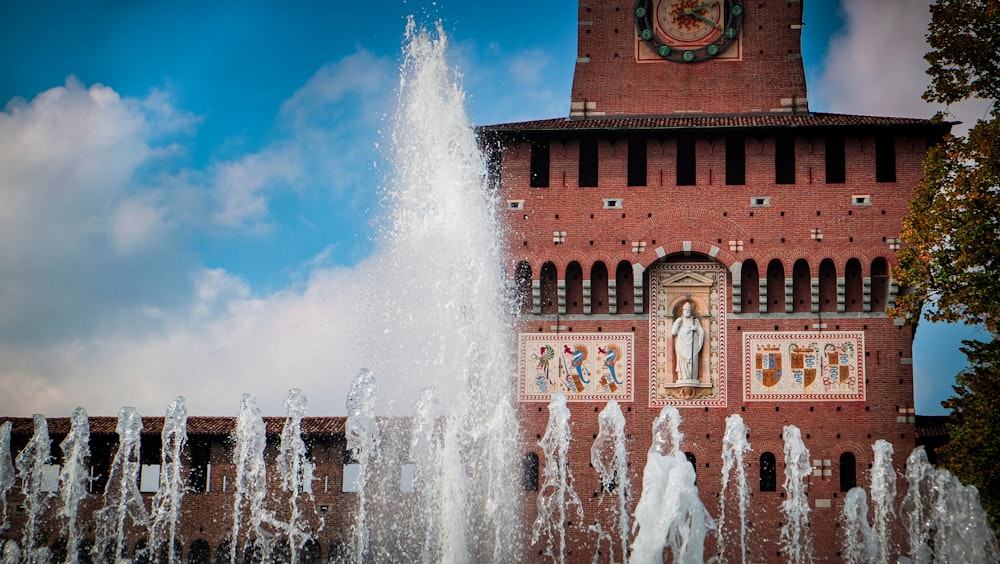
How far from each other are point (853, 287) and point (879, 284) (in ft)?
1.69

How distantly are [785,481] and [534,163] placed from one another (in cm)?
839

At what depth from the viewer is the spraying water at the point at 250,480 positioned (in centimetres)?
3064

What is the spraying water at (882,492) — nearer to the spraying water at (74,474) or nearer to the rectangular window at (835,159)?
the rectangular window at (835,159)

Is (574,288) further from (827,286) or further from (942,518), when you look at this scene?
(942,518)

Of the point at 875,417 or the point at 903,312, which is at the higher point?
the point at 903,312

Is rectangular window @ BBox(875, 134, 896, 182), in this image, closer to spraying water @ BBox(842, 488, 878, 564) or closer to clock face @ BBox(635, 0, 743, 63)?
clock face @ BBox(635, 0, 743, 63)

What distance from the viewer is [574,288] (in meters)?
30.5

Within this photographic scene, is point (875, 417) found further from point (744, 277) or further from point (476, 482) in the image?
point (476, 482)

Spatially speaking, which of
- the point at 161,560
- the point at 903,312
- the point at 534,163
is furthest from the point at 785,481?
the point at 161,560

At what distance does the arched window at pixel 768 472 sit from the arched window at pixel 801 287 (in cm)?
306

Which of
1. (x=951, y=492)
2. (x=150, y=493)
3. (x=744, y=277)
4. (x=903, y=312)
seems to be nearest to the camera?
(x=951, y=492)

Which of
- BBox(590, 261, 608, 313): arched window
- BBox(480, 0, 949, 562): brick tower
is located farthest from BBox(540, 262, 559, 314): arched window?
BBox(590, 261, 608, 313): arched window

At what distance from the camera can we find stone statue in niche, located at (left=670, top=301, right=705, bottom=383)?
97.0 feet

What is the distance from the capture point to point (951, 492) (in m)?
25.9
